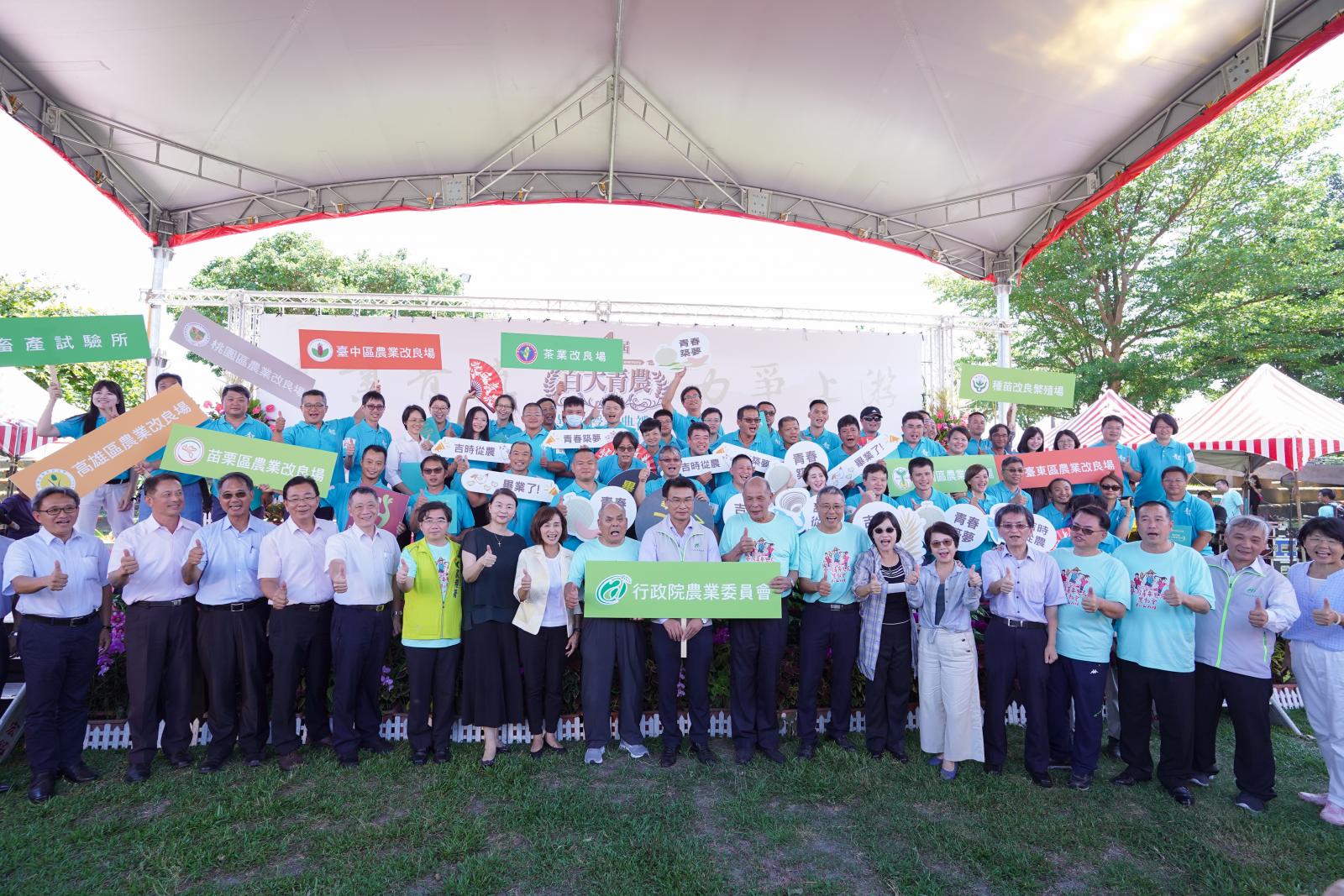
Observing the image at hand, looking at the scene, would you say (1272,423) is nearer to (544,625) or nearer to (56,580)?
(544,625)

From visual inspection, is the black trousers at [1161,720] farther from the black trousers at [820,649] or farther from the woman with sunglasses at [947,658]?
the black trousers at [820,649]

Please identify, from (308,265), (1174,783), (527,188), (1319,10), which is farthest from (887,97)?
(308,265)

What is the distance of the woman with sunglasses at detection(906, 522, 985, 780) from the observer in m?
4.19

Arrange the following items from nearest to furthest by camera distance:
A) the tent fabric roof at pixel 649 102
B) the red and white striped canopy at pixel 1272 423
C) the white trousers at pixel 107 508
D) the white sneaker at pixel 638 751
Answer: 1. the white sneaker at pixel 638 751
2. the white trousers at pixel 107 508
3. the tent fabric roof at pixel 649 102
4. the red and white striped canopy at pixel 1272 423

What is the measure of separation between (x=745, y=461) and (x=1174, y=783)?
3350mm

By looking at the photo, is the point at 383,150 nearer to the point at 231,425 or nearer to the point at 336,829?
the point at 231,425

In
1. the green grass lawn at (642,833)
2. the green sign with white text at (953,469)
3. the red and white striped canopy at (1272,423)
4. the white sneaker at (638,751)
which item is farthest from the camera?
the red and white striped canopy at (1272,423)

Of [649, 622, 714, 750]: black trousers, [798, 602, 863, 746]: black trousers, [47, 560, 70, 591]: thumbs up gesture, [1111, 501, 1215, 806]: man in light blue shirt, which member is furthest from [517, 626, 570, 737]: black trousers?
[1111, 501, 1215, 806]: man in light blue shirt

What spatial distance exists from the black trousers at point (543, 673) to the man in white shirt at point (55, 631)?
8.05 feet

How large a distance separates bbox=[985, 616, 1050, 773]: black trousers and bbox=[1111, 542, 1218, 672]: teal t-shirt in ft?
1.74

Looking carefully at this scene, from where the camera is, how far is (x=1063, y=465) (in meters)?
6.13

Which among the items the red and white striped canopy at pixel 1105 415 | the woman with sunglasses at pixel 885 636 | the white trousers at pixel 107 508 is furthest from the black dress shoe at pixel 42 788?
the red and white striped canopy at pixel 1105 415

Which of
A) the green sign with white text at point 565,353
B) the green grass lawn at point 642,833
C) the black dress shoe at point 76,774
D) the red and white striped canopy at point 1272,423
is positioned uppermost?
the green sign with white text at point 565,353

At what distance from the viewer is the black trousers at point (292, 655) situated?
13.6 ft
